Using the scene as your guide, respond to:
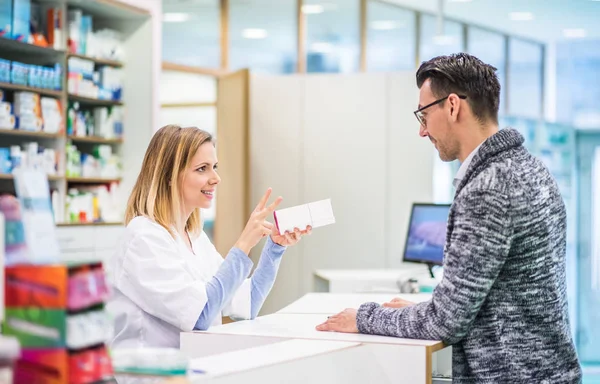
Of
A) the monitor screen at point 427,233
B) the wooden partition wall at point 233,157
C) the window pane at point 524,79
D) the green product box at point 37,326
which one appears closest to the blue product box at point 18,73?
the wooden partition wall at point 233,157

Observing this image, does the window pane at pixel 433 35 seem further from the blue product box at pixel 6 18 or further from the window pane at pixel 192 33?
the blue product box at pixel 6 18

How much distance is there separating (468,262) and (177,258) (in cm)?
92

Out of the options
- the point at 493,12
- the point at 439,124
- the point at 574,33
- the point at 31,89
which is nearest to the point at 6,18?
the point at 31,89

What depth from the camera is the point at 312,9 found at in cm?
846

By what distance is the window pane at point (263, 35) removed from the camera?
8156 mm

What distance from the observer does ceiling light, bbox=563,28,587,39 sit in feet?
25.1

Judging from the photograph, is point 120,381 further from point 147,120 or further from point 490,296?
point 147,120

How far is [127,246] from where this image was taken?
96.1 inches

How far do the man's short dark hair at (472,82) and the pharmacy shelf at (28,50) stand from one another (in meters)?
4.14

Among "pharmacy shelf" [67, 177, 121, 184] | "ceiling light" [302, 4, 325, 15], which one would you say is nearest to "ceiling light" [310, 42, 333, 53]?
"ceiling light" [302, 4, 325, 15]

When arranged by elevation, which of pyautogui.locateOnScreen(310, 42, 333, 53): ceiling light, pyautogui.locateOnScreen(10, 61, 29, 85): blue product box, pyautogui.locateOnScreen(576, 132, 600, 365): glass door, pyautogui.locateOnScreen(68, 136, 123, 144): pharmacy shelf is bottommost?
pyautogui.locateOnScreen(576, 132, 600, 365): glass door

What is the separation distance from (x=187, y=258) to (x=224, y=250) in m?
4.63

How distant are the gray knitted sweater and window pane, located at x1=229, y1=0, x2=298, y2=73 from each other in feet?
20.6

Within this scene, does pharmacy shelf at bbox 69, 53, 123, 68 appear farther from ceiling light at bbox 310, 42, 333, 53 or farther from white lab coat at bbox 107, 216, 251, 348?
white lab coat at bbox 107, 216, 251, 348
